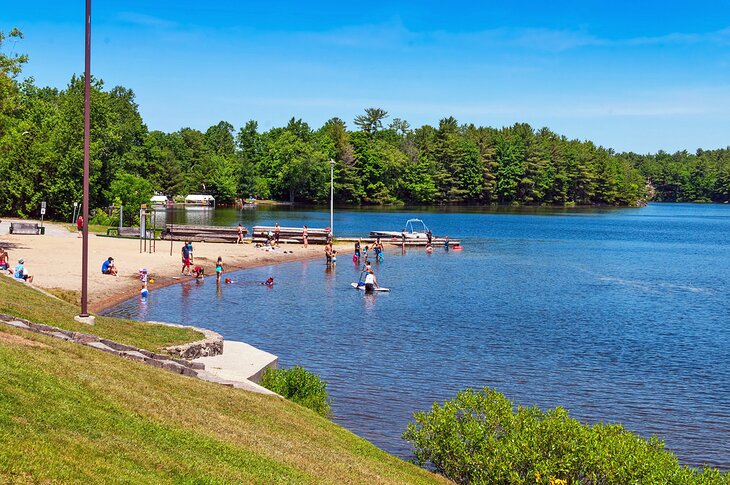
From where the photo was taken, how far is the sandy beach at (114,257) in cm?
3709

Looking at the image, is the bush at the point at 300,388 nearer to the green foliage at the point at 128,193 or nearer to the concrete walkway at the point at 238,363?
the concrete walkway at the point at 238,363

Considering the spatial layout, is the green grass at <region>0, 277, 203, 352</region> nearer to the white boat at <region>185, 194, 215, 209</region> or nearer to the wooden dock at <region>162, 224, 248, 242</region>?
the wooden dock at <region>162, 224, 248, 242</region>

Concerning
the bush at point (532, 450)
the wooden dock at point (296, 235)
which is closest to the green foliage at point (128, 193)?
the wooden dock at point (296, 235)

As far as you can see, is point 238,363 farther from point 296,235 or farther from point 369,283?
point 296,235

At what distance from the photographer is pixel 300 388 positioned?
64.1ft

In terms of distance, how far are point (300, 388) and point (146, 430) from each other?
26.2 feet

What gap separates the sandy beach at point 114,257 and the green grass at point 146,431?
19.9 m

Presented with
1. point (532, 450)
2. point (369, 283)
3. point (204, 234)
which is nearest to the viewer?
point (532, 450)

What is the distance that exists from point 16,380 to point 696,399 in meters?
19.4

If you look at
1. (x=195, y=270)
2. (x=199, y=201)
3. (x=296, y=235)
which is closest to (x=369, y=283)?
(x=195, y=270)

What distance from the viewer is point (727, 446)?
757 inches

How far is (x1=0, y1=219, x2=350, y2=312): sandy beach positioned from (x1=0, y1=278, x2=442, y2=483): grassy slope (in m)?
19.9

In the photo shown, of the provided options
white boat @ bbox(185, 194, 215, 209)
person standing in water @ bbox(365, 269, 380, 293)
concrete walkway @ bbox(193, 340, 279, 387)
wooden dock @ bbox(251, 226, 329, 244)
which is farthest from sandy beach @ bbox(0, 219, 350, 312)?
white boat @ bbox(185, 194, 215, 209)

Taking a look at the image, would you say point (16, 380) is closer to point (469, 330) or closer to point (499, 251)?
point (469, 330)
